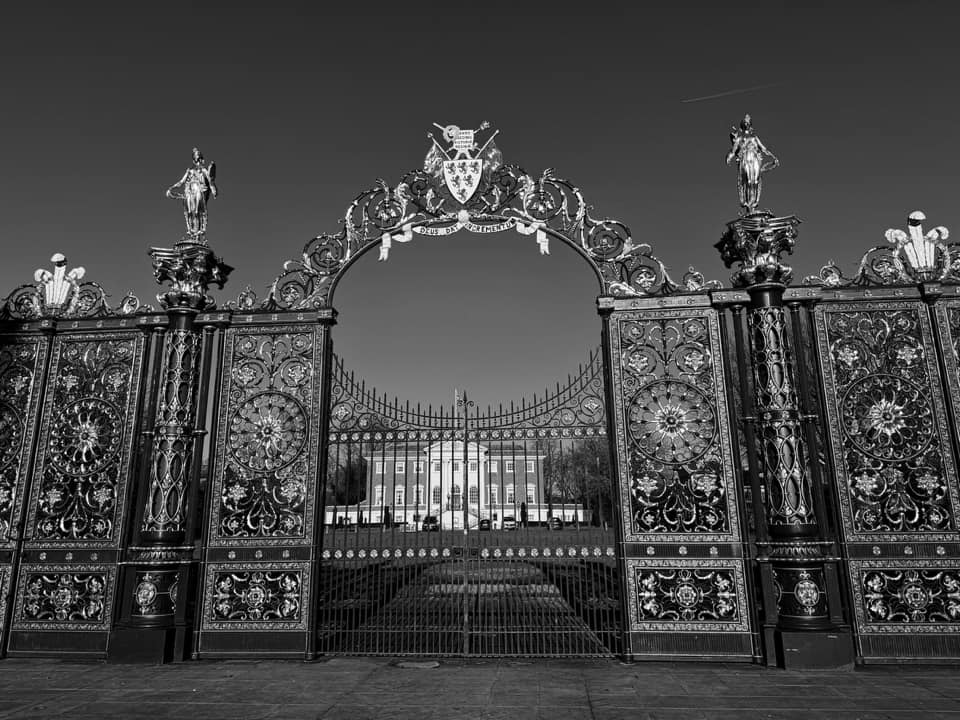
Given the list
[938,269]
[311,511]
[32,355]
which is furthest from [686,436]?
[32,355]

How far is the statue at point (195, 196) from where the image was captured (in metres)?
9.10

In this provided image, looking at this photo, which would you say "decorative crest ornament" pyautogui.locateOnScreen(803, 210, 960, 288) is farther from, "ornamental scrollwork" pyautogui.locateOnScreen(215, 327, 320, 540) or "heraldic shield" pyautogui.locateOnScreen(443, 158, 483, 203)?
"ornamental scrollwork" pyautogui.locateOnScreen(215, 327, 320, 540)

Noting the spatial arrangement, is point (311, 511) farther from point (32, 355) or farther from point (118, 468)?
point (32, 355)

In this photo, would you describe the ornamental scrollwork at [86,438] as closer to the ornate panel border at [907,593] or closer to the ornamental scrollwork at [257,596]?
the ornamental scrollwork at [257,596]

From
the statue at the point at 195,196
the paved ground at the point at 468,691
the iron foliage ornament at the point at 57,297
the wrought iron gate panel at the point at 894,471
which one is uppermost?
the statue at the point at 195,196

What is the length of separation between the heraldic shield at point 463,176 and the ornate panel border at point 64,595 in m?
6.49

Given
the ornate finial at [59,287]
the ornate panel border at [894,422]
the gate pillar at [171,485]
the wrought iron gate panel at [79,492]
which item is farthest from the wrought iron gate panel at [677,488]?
the ornate finial at [59,287]

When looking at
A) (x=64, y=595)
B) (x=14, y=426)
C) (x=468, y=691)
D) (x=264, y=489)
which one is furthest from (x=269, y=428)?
(x=468, y=691)

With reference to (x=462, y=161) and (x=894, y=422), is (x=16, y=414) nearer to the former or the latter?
(x=462, y=161)

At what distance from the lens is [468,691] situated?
255 inches

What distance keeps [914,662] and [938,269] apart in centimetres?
467

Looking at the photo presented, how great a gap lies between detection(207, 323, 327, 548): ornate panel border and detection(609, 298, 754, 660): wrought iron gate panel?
386 cm

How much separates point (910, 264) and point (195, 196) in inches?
367

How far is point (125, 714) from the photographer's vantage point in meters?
5.86
